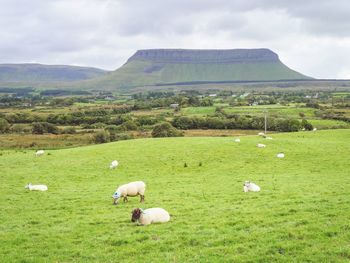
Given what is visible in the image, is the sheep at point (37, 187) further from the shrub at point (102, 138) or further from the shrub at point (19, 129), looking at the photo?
the shrub at point (19, 129)

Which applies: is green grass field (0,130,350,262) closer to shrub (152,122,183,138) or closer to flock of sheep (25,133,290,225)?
flock of sheep (25,133,290,225)

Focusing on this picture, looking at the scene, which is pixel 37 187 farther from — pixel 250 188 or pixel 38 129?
pixel 38 129

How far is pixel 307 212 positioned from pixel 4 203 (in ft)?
55.5

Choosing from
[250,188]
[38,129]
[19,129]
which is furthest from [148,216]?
[19,129]

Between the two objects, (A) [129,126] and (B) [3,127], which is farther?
(A) [129,126]

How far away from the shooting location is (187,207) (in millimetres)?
20328

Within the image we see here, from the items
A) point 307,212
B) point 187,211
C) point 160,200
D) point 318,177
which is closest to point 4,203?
point 160,200

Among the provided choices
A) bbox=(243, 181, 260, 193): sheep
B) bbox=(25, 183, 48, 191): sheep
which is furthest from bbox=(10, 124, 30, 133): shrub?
bbox=(243, 181, 260, 193): sheep

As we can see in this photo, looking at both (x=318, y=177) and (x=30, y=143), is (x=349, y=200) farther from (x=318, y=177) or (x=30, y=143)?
(x=30, y=143)

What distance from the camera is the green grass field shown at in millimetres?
13578

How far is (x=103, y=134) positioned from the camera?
7969 centimetres

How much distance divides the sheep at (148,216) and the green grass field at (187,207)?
1.98ft

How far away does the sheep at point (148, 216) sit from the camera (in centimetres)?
1730

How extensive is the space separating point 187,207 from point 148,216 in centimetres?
343
